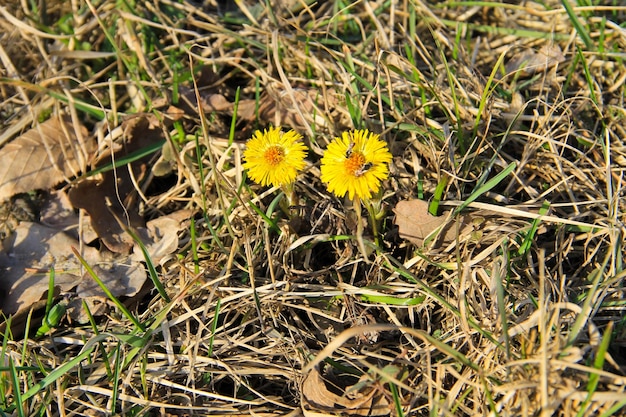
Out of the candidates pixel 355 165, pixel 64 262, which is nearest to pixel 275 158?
pixel 355 165

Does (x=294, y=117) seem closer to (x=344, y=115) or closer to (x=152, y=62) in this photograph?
(x=344, y=115)

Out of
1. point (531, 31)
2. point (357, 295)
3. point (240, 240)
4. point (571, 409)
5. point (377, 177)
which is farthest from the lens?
point (531, 31)

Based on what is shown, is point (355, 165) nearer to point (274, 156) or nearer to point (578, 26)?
point (274, 156)

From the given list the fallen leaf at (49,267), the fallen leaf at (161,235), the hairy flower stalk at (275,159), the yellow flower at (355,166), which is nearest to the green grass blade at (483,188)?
the yellow flower at (355,166)

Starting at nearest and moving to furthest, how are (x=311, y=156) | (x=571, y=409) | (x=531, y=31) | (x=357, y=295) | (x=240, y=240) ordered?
(x=571, y=409) < (x=357, y=295) < (x=240, y=240) < (x=311, y=156) < (x=531, y=31)

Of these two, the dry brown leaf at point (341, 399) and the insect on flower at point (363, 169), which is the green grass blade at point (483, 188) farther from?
the dry brown leaf at point (341, 399)

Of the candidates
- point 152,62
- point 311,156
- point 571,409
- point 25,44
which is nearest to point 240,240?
point 311,156

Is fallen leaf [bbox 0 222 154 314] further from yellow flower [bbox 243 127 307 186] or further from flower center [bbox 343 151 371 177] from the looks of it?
flower center [bbox 343 151 371 177]
